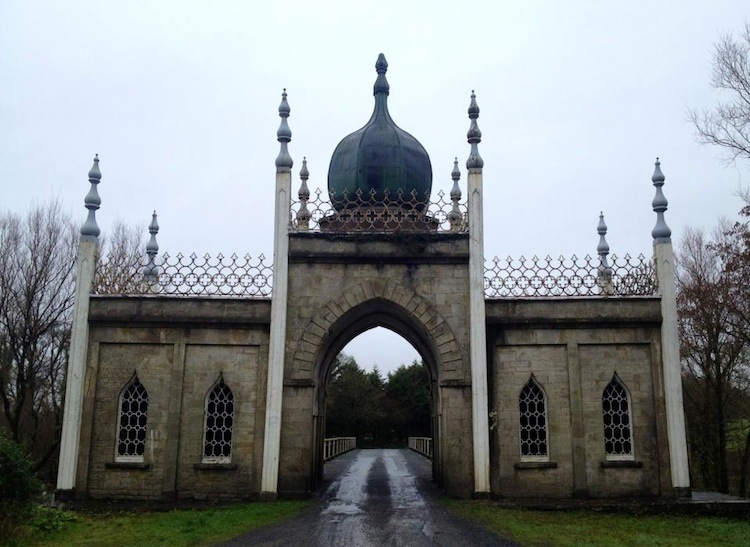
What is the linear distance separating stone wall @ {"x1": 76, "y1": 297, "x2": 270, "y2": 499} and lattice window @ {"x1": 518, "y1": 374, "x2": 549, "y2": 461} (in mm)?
5680

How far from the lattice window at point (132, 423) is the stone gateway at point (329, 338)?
33mm

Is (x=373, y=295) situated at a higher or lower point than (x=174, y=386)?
higher

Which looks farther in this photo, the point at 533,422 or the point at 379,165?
the point at 379,165

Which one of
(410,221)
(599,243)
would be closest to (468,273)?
(410,221)

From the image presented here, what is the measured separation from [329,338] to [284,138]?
4.81 meters

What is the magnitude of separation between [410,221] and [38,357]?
17174 millimetres

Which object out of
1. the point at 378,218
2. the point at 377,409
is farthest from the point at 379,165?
the point at 377,409

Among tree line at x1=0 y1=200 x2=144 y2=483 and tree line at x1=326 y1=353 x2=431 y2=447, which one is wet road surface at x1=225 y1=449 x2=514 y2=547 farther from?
tree line at x1=326 y1=353 x2=431 y2=447

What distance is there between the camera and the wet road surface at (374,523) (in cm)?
1053

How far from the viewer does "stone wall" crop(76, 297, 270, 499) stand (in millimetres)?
14453

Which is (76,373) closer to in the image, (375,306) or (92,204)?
(92,204)

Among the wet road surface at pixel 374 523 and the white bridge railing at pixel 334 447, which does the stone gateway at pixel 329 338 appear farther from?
the white bridge railing at pixel 334 447

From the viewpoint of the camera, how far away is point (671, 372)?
14.7m

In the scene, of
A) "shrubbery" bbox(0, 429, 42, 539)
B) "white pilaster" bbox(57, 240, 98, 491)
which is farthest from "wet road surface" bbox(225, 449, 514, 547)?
"white pilaster" bbox(57, 240, 98, 491)
